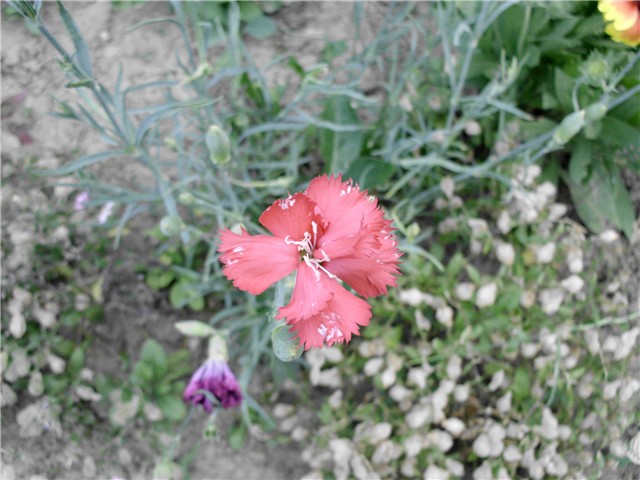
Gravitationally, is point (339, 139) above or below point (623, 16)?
below

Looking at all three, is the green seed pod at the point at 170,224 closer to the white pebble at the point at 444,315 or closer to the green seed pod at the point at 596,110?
the white pebble at the point at 444,315

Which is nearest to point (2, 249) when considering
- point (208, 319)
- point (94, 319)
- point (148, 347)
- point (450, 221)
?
point (94, 319)

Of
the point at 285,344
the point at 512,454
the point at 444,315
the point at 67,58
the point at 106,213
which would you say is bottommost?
the point at 512,454

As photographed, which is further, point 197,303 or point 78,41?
point 197,303

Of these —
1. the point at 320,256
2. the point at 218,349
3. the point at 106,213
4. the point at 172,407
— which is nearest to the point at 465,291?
the point at 218,349

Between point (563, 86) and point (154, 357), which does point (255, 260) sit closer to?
point (154, 357)

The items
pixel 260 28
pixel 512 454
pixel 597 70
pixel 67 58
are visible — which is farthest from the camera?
pixel 260 28
